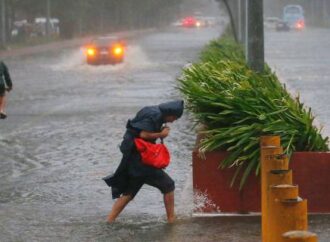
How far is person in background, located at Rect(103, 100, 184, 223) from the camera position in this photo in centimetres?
845

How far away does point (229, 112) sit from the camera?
904 centimetres

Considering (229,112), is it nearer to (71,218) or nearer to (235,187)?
(235,187)

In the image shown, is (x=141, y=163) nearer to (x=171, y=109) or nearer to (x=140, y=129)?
(x=140, y=129)

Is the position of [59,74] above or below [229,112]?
below

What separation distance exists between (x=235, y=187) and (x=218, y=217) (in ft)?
1.08

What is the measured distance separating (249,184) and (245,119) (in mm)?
651

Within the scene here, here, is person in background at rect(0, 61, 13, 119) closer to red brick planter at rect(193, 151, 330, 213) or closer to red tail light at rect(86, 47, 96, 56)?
red brick planter at rect(193, 151, 330, 213)

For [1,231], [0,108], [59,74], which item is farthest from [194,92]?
[59,74]

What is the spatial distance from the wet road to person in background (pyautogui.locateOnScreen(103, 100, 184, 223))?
255 millimetres

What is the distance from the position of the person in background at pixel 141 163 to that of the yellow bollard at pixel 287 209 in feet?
10.4

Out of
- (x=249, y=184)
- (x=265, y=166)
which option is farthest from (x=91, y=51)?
(x=265, y=166)

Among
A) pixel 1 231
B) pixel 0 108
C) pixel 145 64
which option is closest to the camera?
pixel 1 231

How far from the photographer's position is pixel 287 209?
510 cm

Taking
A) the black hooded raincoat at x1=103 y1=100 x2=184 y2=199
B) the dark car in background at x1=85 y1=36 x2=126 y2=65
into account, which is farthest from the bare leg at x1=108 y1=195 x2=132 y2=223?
the dark car in background at x1=85 y1=36 x2=126 y2=65
